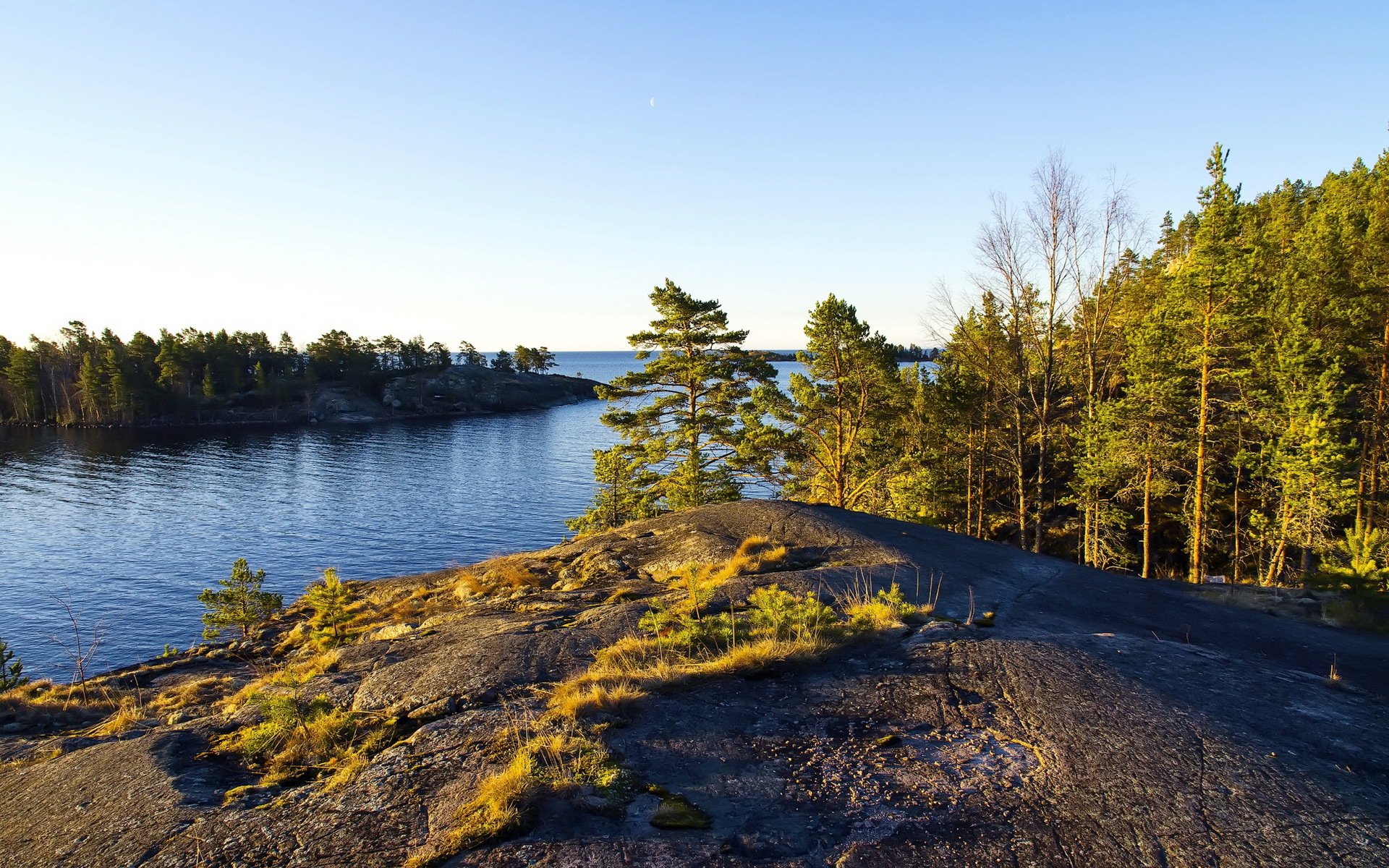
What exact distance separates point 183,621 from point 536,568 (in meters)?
21.9

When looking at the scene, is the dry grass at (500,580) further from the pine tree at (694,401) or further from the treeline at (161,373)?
the treeline at (161,373)

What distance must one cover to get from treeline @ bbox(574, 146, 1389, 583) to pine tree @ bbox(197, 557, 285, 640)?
46.4 feet

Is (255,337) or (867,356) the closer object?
→ (867,356)

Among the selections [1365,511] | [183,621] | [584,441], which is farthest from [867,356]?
[584,441]

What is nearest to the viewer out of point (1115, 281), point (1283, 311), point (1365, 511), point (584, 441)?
point (1283, 311)

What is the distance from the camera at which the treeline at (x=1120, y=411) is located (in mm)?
19344

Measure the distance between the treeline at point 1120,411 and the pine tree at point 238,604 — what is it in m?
14.1

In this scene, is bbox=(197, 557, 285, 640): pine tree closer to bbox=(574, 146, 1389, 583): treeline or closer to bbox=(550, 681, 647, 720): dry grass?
bbox=(574, 146, 1389, 583): treeline

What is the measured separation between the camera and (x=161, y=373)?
10375cm

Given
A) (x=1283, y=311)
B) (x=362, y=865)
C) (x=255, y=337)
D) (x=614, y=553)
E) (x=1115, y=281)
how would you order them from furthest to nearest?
(x=255, y=337) < (x=1115, y=281) < (x=1283, y=311) < (x=614, y=553) < (x=362, y=865)

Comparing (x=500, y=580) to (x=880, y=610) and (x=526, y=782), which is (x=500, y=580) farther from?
(x=526, y=782)

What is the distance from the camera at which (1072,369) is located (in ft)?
97.6

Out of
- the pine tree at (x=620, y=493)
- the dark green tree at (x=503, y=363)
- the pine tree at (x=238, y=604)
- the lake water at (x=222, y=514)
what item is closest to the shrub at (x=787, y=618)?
the pine tree at (x=620, y=493)

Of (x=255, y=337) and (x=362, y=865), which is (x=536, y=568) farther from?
(x=255, y=337)
